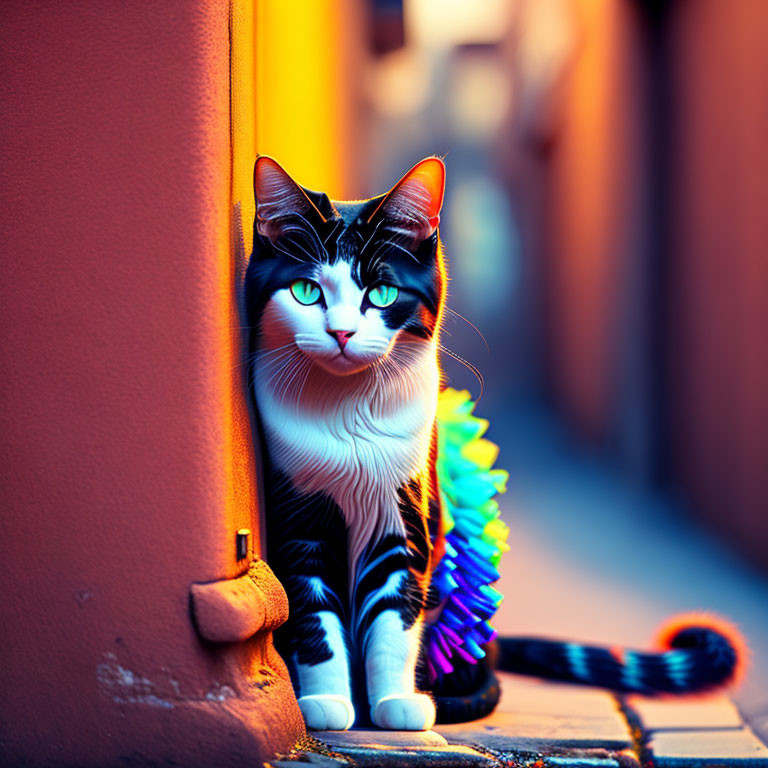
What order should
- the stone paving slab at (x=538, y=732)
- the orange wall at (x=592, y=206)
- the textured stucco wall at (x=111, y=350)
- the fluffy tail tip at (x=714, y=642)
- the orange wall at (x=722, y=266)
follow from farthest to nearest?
the orange wall at (x=592, y=206) < the orange wall at (x=722, y=266) < the fluffy tail tip at (x=714, y=642) < the stone paving slab at (x=538, y=732) < the textured stucco wall at (x=111, y=350)

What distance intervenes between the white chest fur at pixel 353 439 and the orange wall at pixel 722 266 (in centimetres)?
204

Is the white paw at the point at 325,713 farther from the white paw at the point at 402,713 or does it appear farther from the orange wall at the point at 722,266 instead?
the orange wall at the point at 722,266

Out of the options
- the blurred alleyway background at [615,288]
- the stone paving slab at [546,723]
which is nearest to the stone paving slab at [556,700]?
the stone paving slab at [546,723]

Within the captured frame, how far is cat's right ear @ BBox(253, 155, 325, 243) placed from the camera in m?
1.05

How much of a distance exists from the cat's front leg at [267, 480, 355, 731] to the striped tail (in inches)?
22.2

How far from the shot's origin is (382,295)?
3.53 feet

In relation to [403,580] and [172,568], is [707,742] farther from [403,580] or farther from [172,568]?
[172,568]

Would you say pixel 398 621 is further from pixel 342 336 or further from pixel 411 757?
pixel 342 336

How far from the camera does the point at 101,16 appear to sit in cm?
96

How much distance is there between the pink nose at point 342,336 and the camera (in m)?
1.01

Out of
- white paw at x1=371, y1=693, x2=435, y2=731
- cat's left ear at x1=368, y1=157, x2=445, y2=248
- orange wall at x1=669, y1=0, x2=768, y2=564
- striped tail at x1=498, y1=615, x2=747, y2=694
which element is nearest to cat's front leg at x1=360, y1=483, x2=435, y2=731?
white paw at x1=371, y1=693, x2=435, y2=731

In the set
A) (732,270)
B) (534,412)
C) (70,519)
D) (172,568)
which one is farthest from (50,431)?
(534,412)

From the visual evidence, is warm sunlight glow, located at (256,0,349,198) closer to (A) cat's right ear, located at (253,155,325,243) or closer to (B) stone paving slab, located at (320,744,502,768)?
(A) cat's right ear, located at (253,155,325,243)

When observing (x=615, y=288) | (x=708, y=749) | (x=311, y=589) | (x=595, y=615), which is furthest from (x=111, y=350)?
(x=615, y=288)
